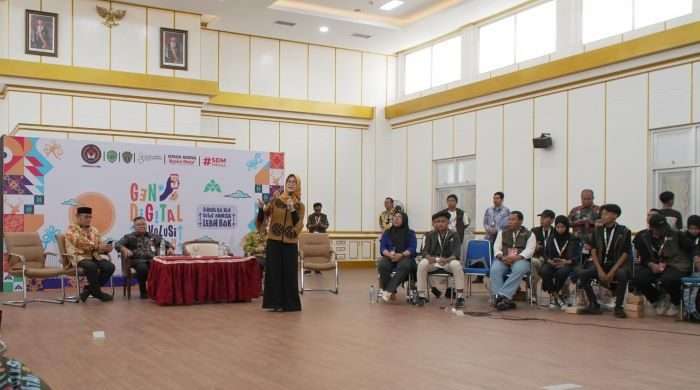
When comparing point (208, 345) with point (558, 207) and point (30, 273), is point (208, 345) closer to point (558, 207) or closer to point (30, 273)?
point (30, 273)

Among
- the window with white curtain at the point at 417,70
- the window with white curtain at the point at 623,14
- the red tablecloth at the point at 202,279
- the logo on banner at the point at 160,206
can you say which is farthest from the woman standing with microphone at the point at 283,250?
the window with white curtain at the point at 417,70

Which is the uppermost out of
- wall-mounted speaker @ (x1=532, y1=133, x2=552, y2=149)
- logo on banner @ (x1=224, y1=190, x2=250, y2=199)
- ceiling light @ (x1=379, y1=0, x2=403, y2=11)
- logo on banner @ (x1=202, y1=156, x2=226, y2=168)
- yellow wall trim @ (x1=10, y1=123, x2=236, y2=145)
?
ceiling light @ (x1=379, y1=0, x2=403, y2=11)

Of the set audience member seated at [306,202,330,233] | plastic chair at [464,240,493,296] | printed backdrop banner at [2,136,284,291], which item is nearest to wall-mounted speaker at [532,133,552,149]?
plastic chair at [464,240,493,296]

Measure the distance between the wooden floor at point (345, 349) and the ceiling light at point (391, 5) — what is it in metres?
7.12

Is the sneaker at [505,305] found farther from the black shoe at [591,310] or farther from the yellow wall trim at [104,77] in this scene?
the yellow wall trim at [104,77]

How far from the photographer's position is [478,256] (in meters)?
8.88

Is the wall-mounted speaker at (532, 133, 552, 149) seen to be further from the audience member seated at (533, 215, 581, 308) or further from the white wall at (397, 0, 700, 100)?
the audience member seated at (533, 215, 581, 308)

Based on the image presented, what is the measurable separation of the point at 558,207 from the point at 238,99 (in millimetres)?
6951

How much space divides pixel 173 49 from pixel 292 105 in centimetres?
292

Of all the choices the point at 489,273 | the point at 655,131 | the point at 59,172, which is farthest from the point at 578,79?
the point at 59,172

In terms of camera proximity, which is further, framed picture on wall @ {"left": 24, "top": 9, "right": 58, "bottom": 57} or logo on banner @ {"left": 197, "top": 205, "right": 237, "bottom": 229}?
framed picture on wall @ {"left": 24, "top": 9, "right": 58, "bottom": 57}

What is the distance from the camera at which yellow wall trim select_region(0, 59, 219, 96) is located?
12203 millimetres

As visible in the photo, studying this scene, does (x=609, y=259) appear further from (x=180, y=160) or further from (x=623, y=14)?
(x=180, y=160)

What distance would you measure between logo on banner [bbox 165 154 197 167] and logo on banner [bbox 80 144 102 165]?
1.02 m
